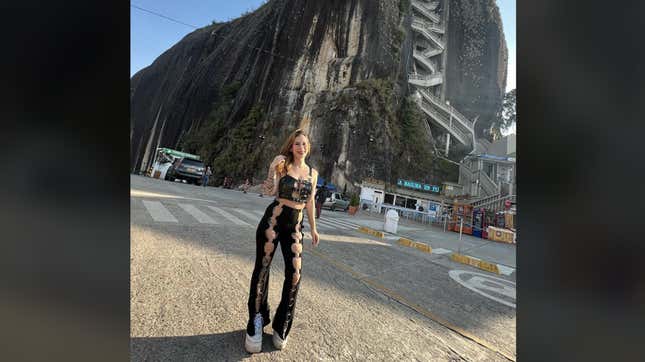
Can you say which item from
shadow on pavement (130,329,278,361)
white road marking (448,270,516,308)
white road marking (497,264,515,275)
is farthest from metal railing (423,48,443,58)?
shadow on pavement (130,329,278,361)

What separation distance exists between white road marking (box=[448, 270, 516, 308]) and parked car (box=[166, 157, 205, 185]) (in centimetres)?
2058

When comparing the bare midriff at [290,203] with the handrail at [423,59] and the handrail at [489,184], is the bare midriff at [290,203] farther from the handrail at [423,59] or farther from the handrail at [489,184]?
the handrail at [423,59]

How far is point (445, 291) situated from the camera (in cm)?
340

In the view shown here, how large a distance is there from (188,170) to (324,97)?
54.0ft

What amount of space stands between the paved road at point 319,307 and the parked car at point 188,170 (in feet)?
58.5

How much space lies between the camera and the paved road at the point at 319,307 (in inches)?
67.7

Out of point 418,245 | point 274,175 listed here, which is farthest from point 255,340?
point 418,245

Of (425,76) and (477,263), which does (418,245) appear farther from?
(425,76)

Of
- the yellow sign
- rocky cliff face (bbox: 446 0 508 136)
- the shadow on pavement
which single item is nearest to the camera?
the shadow on pavement

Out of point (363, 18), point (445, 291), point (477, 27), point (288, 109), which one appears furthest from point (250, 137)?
point (477, 27)

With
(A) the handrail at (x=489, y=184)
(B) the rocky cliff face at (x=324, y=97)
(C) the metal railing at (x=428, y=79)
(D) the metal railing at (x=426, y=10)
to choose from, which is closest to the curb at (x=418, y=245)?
(B) the rocky cliff face at (x=324, y=97)

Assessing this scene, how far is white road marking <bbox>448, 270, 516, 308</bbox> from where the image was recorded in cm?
358

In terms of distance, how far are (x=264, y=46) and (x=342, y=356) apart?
40.7 m

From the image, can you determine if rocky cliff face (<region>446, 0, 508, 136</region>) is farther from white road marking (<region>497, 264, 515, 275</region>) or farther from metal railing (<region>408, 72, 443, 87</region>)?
white road marking (<region>497, 264, 515, 275</region>)
